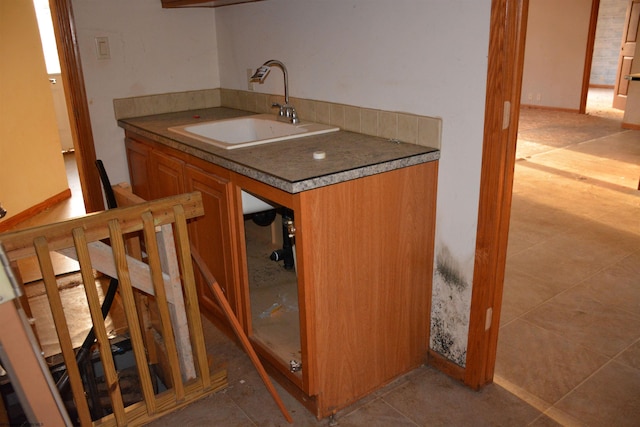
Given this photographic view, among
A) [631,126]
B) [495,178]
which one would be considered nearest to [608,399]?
[495,178]

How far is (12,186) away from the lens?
4.01 m

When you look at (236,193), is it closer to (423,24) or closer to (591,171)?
(423,24)

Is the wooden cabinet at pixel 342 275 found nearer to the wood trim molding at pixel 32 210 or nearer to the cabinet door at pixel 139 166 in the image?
the cabinet door at pixel 139 166

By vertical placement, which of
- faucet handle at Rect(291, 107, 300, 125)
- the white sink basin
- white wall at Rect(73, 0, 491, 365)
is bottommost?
the white sink basin

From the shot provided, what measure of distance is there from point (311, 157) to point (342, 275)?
0.44 m

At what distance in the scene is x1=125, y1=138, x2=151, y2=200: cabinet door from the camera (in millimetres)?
2736

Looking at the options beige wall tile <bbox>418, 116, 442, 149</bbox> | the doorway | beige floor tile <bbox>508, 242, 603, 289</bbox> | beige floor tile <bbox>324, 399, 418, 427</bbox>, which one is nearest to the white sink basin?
beige wall tile <bbox>418, 116, 442, 149</bbox>

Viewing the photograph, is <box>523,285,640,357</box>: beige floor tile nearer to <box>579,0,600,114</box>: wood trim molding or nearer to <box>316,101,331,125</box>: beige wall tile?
<box>316,101,331,125</box>: beige wall tile

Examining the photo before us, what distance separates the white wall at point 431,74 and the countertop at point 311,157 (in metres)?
0.15

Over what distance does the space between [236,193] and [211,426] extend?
85 centimetres

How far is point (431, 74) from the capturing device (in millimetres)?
1884

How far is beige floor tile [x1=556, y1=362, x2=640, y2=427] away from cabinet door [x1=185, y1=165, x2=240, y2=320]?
1.36m

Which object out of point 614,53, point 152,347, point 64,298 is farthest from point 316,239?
point 614,53

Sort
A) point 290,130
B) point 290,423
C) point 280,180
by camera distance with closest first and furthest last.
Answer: point 280,180, point 290,423, point 290,130
